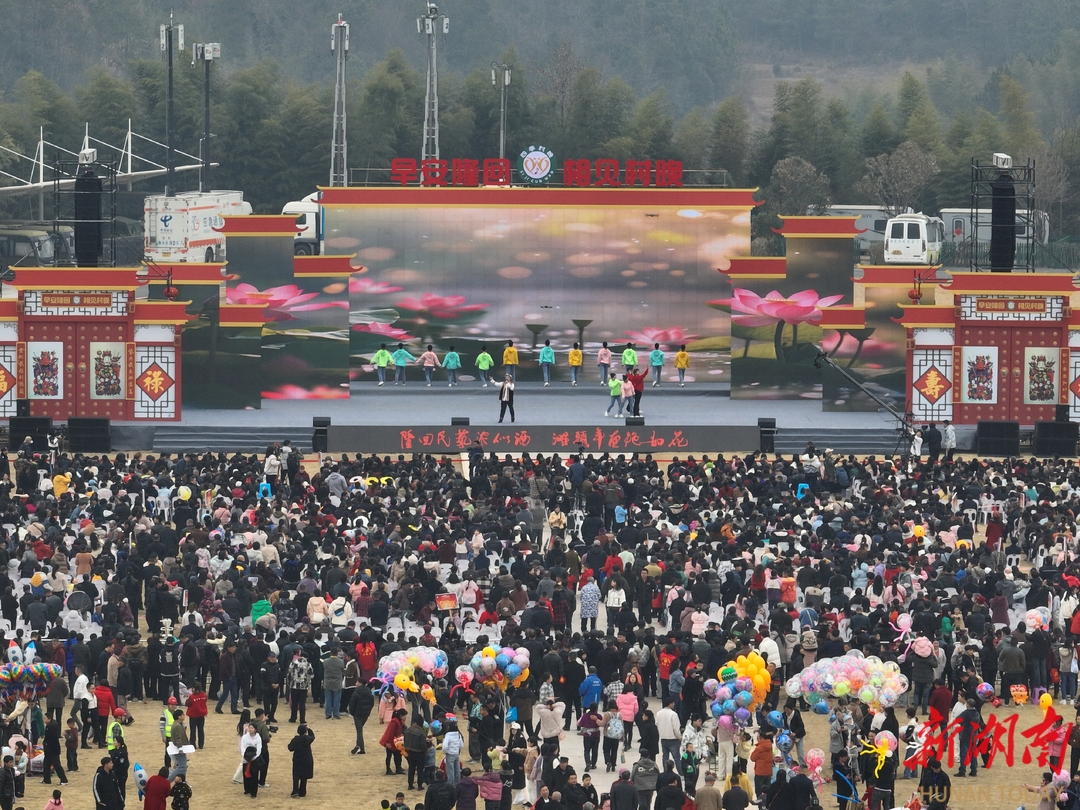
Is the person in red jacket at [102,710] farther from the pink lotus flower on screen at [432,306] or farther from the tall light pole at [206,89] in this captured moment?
the tall light pole at [206,89]

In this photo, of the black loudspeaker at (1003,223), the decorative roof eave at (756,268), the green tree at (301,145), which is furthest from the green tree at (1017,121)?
the black loudspeaker at (1003,223)

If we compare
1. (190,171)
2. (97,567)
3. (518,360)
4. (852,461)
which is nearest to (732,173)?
(190,171)

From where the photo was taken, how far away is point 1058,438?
5219 centimetres

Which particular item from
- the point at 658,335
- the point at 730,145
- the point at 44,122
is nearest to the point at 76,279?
the point at 658,335

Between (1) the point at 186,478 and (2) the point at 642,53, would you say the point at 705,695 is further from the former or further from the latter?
(2) the point at 642,53

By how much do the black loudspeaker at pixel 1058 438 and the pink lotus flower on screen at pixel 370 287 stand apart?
1917 centimetres

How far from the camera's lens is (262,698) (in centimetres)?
2930

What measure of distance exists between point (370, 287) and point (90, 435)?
35.7ft

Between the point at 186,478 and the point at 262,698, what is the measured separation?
13.4 meters

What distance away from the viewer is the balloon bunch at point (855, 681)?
26.7 meters

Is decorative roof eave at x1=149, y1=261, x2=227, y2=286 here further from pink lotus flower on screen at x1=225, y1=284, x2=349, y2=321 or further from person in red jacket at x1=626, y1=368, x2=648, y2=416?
person in red jacket at x1=626, y1=368, x2=648, y2=416

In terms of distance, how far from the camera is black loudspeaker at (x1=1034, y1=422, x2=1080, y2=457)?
52.1m

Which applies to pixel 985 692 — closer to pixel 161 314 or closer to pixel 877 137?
pixel 161 314

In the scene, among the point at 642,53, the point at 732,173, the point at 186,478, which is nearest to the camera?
the point at 186,478
